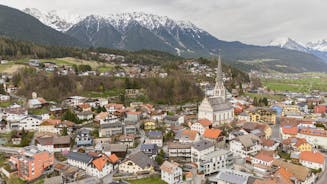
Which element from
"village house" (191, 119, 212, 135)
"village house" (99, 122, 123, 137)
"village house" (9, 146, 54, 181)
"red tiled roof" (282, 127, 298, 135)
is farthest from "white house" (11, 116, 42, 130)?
"red tiled roof" (282, 127, 298, 135)

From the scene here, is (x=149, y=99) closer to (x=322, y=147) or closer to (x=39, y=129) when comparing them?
(x=39, y=129)

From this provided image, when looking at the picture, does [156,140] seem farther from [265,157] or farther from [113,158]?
[265,157]

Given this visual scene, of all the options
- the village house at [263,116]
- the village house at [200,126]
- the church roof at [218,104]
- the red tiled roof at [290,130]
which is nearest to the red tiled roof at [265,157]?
the red tiled roof at [290,130]

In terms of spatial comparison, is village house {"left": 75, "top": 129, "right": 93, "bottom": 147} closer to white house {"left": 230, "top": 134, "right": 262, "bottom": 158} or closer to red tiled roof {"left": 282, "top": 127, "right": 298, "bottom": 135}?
white house {"left": 230, "top": 134, "right": 262, "bottom": 158}

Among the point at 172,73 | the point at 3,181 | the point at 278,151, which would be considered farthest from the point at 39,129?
the point at 172,73

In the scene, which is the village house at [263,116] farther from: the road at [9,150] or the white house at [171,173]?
the road at [9,150]

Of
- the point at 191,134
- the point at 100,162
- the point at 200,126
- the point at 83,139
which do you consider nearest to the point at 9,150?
the point at 83,139
